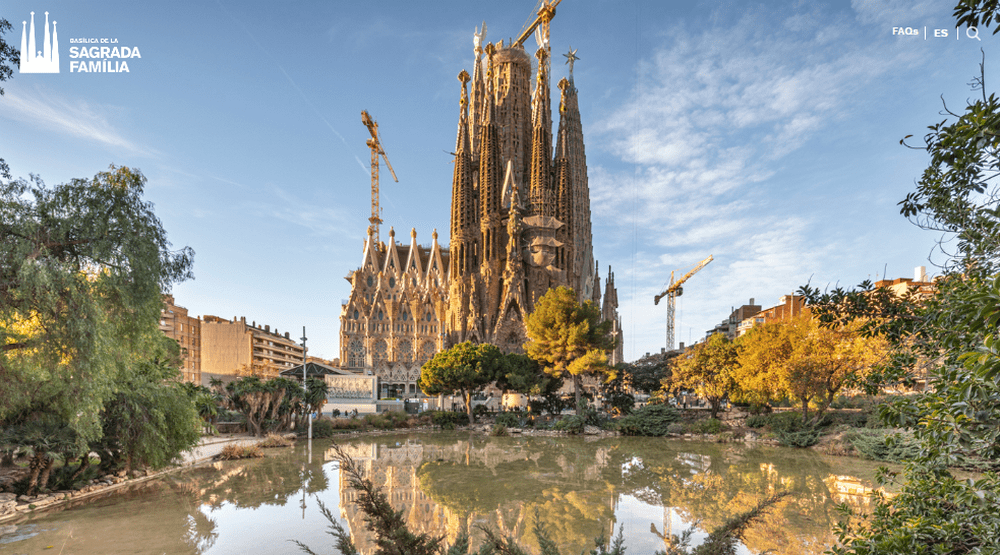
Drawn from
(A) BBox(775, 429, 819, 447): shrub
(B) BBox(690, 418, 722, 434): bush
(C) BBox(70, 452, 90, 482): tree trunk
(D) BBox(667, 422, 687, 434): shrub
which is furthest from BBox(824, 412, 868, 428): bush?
(C) BBox(70, 452, 90, 482): tree trunk

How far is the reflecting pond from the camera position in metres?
9.47

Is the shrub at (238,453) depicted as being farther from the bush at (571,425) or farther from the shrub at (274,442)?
the bush at (571,425)

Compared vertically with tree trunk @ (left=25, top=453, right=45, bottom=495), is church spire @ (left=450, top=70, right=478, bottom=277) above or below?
above

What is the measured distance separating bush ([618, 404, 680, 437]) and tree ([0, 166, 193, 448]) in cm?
2461

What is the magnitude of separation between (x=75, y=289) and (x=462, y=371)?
75.9 feet

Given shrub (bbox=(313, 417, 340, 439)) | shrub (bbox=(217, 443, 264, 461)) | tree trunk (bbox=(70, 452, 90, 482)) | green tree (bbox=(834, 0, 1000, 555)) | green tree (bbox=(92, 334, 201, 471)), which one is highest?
green tree (bbox=(834, 0, 1000, 555))

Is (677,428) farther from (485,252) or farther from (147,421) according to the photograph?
(485,252)

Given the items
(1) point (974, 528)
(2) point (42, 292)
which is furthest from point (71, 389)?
(1) point (974, 528)

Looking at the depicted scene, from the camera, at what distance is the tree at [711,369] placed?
2795 centimetres

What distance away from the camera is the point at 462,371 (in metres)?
31.1

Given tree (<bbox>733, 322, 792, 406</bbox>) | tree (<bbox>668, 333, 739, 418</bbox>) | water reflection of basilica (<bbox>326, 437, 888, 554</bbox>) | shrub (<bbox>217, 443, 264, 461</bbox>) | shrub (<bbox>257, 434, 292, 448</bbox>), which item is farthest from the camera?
tree (<bbox>668, 333, 739, 418</bbox>)

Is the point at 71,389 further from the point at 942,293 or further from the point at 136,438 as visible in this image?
the point at 942,293

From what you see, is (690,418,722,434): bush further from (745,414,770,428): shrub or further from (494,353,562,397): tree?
(494,353,562,397): tree

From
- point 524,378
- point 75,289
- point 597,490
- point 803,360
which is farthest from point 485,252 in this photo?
point 75,289
